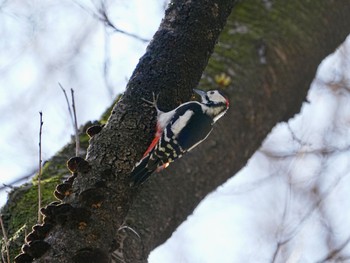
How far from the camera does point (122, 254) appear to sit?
3145 mm

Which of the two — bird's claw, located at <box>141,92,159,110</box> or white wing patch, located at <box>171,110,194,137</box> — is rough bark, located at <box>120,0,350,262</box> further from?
bird's claw, located at <box>141,92,159,110</box>

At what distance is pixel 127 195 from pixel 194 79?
0.71m

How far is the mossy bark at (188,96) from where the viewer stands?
2.60 meters

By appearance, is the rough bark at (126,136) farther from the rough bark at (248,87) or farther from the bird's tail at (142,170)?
the rough bark at (248,87)

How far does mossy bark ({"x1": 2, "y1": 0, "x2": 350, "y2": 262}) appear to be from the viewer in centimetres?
260

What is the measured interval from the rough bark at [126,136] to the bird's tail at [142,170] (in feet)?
0.08

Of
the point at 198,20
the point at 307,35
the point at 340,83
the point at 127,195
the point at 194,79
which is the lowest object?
the point at 127,195

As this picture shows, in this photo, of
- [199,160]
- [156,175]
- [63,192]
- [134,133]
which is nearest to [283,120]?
[199,160]

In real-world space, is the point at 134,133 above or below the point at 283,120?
below

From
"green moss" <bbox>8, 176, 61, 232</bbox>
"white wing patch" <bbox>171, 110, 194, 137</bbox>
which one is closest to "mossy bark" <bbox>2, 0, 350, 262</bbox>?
"white wing patch" <bbox>171, 110, 194, 137</bbox>

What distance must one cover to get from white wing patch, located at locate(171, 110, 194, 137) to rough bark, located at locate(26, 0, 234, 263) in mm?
433

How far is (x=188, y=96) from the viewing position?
10.3 feet

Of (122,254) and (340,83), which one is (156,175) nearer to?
(122,254)

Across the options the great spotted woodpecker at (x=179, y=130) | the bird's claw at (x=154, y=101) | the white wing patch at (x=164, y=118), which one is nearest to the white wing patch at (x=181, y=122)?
the great spotted woodpecker at (x=179, y=130)
